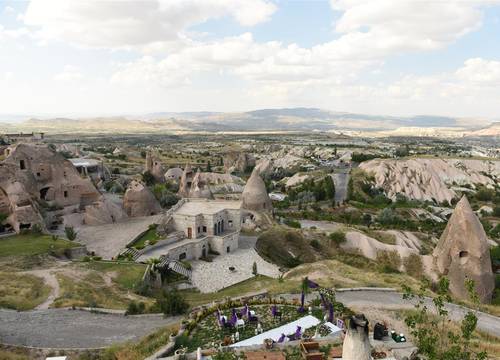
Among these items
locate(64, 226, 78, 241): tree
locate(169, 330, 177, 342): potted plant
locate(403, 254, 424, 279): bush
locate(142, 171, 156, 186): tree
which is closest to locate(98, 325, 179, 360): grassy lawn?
locate(169, 330, 177, 342): potted plant

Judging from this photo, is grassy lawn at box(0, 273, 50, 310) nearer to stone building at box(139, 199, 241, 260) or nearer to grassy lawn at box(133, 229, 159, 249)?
stone building at box(139, 199, 241, 260)

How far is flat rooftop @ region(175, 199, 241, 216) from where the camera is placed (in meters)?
38.6

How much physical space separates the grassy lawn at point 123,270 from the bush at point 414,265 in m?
22.6

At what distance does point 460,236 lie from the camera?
106 ft

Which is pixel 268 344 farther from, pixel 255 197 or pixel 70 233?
pixel 255 197

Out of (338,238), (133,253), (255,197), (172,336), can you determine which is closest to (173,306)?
(172,336)

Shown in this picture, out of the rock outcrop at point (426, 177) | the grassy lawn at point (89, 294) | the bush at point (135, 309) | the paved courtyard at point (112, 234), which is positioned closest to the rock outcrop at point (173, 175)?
the paved courtyard at point (112, 234)

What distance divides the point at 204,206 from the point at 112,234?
8.79 m

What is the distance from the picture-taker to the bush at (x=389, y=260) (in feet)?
126

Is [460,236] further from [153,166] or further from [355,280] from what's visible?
[153,166]

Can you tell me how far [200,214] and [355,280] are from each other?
15.2m

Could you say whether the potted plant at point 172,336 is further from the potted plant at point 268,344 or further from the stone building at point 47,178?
the stone building at point 47,178

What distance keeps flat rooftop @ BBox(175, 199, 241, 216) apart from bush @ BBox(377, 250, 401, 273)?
46.2 feet

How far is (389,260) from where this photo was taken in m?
39.3
